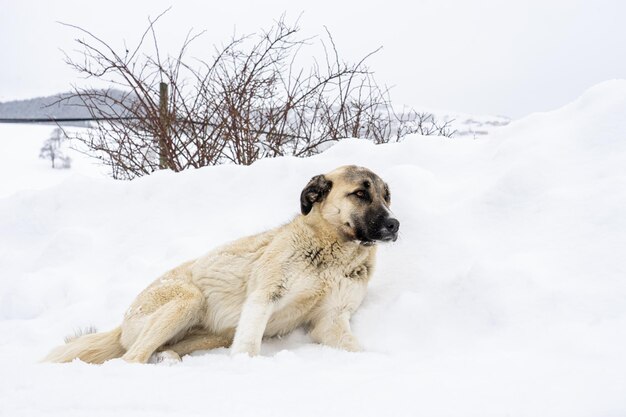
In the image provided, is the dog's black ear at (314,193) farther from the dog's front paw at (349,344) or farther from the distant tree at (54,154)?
the distant tree at (54,154)

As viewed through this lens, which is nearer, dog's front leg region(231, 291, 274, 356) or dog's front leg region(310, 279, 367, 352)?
dog's front leg region(231, 291, 274, 356)

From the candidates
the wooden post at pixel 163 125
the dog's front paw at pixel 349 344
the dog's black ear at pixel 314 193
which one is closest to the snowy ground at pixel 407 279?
the dog's front paw at pixel 349 344

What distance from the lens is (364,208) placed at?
3662 millimetres

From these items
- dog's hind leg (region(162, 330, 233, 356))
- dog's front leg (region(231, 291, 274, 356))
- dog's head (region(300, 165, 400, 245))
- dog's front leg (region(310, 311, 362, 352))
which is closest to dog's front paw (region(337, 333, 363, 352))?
dog's front leg (region(310, 311, 362, 352))

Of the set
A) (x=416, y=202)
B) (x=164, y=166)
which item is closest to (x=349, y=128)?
(x=164, y=166)

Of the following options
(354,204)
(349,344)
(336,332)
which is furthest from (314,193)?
(349,344)

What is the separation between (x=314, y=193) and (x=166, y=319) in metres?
1.39

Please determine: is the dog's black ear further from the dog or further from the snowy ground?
the snowy ground

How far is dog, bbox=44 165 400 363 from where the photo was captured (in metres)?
3.39

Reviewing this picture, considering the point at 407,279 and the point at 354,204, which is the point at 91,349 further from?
the point at 407,279

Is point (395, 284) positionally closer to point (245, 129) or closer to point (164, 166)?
point (245, 129)

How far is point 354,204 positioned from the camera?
12.1 ft

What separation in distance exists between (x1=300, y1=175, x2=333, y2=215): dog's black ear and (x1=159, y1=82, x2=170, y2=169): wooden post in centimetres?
369

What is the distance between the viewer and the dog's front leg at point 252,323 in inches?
126
